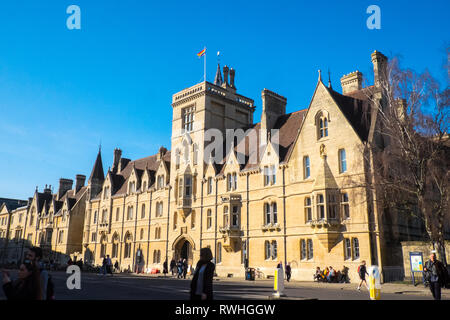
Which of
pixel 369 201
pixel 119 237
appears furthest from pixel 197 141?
pixel 369 201

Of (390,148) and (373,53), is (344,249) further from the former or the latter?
(373,53)

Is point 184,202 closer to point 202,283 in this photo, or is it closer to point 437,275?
point 437,275

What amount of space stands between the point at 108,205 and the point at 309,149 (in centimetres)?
3640

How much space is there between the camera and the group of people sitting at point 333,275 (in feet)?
94.7

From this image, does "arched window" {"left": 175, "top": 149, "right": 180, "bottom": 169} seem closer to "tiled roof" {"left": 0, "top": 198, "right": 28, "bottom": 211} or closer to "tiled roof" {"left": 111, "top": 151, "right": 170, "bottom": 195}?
"tiled roof" {"left": 111, "top": 151, "right": 170, "bottom": 195}

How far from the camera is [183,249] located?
45906mm

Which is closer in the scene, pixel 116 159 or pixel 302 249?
pixel 302 249

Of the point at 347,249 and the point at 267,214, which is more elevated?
the point at 267,214

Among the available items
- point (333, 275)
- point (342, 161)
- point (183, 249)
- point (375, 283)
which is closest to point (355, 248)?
point (333, 275)

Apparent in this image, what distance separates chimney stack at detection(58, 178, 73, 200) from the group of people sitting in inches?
2609

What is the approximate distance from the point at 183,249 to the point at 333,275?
21.6 metres

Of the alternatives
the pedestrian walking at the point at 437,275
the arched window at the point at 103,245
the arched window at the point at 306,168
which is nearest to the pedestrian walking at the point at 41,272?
the pedestrian walking at the point at 437,275

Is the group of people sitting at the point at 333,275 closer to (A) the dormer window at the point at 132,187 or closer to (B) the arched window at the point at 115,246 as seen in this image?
(A) the dormer window at the point at 132,187

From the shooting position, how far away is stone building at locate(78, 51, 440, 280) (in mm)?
30047
